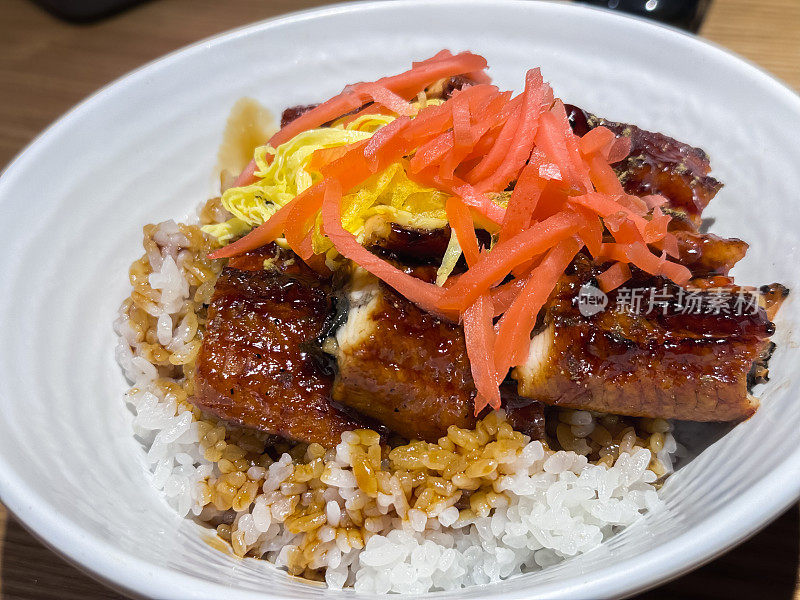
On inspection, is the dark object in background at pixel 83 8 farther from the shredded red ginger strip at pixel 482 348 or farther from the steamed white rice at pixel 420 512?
the shredded red ginger strip at pixel 482 348

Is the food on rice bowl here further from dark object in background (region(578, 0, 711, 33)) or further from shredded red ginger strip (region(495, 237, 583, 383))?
dark object in background (region(578, 0, 711, 33))

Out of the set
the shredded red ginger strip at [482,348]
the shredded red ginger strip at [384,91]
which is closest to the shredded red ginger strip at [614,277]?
the shredded red ginger strip at [482,348]

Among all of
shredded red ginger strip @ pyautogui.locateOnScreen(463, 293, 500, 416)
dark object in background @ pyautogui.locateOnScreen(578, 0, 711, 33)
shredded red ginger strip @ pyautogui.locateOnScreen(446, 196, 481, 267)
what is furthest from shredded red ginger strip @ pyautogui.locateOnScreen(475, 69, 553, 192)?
dark object in background @ pyautogui.locateOnScreen(578, 0, 711, 33)

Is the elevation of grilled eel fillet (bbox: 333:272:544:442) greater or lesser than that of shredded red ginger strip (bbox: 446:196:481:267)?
lesser

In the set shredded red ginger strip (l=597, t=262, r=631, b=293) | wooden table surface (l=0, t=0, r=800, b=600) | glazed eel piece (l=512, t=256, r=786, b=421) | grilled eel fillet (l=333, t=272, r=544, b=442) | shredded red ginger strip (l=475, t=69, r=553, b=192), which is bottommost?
wooden table surface (l=0, t=0, r=800, b=600)

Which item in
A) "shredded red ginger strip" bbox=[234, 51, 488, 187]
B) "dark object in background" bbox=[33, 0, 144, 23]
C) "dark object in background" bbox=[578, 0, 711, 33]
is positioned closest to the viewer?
"shredded red ginger strip" bbox=[234, 51, 488, 187]

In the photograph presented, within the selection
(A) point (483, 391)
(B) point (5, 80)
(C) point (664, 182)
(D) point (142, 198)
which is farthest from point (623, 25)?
(B) point (5, 80)

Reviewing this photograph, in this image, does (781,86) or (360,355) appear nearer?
(360,355)

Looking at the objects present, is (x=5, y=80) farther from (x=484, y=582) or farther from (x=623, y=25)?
(x=484, y=582)
